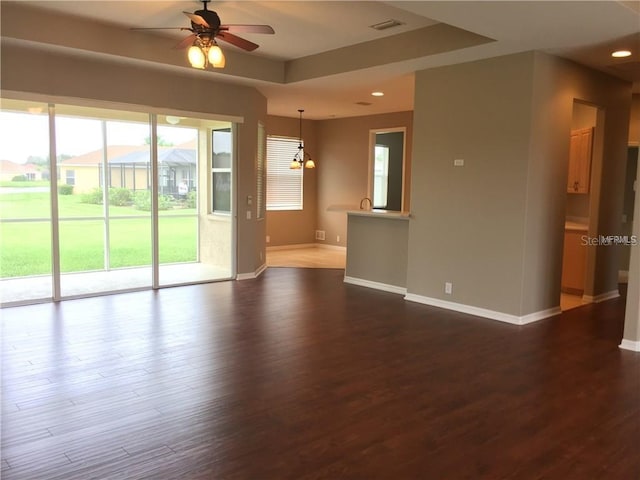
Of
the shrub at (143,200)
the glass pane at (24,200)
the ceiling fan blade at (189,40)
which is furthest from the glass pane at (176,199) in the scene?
the ceiling fan blade at (189,40)

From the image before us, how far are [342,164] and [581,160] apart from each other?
4.93 metres

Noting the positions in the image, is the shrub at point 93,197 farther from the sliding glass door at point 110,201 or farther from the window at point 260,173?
the window at point 260,173

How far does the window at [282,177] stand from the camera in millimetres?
10359

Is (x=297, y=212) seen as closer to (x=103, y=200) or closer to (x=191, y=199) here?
(x=191, y=199)

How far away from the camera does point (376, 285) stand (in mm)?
6953

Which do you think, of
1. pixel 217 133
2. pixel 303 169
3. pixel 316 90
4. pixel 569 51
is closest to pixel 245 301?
pixel 217 133

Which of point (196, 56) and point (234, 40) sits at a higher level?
point (234, 40)

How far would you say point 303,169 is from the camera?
11.0 m

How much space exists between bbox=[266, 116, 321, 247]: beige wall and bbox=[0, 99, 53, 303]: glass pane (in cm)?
507

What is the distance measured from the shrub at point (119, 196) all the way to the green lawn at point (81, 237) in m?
0.08

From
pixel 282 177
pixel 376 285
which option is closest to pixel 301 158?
pixel 282 177

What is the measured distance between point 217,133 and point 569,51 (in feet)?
15.1

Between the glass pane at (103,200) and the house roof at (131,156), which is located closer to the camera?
the glass pane at (103,200)

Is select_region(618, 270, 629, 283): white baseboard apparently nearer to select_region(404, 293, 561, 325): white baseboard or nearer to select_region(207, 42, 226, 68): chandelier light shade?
select_region(404, 293, 561, 325): white baseboard
